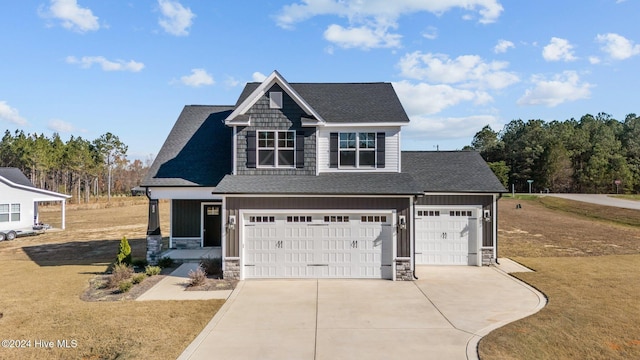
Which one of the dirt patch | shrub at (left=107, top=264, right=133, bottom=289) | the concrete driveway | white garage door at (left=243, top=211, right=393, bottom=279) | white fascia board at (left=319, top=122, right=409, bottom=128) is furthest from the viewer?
white fascia board at (left=319, top=122, right=409, bottom=128)

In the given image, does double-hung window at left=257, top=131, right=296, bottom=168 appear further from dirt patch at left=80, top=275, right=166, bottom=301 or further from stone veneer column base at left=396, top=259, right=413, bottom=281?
dirt patch at left=80, top=275, right=166, bottom=301

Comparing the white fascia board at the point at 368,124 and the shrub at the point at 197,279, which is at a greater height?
the white fascia board at the point at 368,124

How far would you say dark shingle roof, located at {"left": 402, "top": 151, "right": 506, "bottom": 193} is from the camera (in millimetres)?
15969

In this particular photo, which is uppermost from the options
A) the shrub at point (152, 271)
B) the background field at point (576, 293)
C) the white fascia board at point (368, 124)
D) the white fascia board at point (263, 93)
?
the white fascia board at point (263, 93)

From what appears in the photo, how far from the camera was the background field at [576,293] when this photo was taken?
7805 mm

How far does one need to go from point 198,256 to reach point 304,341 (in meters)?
10.4

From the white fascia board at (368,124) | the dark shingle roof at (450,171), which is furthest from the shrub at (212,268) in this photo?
the dark shingle roof at (450,171)

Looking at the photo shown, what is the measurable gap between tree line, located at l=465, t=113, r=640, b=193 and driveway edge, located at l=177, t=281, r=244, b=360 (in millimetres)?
63435

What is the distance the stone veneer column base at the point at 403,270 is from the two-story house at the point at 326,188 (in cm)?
4

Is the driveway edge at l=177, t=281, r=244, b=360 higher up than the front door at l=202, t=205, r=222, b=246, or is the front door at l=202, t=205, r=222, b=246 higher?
the front door at l=202, t=205, r=222, b=246

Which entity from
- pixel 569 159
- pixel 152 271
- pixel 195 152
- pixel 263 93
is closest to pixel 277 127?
pixel 263 93

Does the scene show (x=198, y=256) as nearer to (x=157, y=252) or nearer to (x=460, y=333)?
(x=157, y=252)

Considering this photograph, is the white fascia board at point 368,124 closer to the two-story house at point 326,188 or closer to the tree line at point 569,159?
the two-story house at point 326,188

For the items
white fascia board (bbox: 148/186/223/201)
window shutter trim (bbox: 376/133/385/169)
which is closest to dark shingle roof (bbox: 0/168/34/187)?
white fascia board (bbox: 148/186/223/201)
